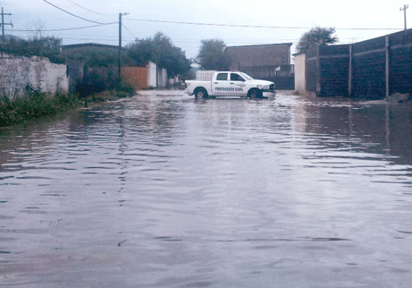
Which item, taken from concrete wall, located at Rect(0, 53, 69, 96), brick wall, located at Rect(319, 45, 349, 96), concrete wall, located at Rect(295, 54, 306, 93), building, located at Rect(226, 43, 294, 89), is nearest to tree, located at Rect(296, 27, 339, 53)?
building, located at Rect(226, 43, 294, 89)

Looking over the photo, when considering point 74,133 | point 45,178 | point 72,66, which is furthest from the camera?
point 72,66

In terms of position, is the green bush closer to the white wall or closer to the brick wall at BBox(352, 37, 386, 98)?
the brick wall at BBox(352, 37, 386, 98)

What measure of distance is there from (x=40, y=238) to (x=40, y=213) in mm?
979

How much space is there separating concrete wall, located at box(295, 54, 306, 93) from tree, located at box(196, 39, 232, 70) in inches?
1544

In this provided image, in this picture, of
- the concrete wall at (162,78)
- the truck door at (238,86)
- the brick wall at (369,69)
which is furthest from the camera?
the concrete wall at (162,78)

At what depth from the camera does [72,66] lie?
106 feet

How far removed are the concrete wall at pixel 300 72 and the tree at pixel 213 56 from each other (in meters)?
39.2

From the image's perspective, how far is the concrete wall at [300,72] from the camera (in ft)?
155

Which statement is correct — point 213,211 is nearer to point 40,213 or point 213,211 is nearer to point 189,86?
point 40,213

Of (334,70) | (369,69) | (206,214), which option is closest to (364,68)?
(369,69)

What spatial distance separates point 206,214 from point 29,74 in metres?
18.8

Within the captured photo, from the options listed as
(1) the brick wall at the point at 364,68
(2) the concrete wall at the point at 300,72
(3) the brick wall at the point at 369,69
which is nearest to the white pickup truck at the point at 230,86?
(1) the brick wall at the point at 364,68

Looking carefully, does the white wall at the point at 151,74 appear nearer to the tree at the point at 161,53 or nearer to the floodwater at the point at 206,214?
the tree at the point at 161,53

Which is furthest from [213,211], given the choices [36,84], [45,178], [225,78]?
[225,78]
